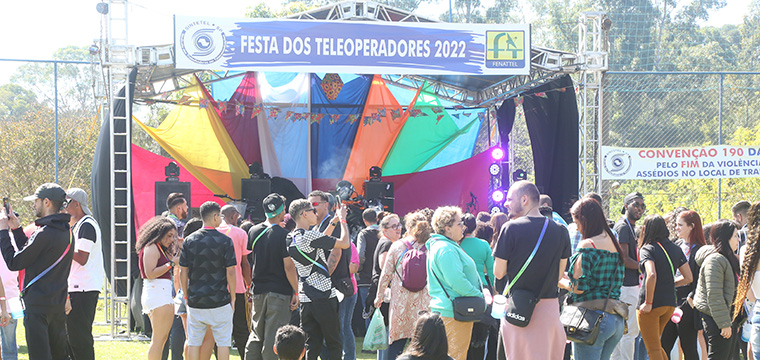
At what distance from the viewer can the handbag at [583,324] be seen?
455 centimetres

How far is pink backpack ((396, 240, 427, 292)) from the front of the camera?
5.29 m

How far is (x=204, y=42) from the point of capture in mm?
9133

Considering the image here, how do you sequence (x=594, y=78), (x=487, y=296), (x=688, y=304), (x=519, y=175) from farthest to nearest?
(x=519, y=175), (x=594, y=78), (x=688, y=304), (x=487, y=296)

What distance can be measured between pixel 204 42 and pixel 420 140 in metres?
5.67

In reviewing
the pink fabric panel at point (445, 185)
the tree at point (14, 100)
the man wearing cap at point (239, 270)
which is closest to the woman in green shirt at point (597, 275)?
the man wearing cap at point (239, 270)

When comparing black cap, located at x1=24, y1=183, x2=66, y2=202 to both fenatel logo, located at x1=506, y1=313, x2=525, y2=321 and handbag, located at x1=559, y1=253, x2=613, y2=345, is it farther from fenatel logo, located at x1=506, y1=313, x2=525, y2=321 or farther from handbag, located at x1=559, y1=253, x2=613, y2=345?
handbag, located at x1=559, y1=253, x2=613, y2=345

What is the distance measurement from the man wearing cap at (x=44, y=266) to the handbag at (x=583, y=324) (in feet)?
10.8

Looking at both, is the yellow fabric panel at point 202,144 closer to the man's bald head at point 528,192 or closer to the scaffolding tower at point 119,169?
the scaffolding tower at point 119,169

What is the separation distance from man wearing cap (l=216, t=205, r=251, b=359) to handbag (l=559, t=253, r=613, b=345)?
272cm

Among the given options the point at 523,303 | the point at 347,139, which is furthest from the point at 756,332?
the point at 347,139

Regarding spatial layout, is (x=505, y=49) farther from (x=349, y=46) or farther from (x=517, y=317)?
(x=517, y=317)

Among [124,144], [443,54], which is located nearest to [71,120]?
[124,144]

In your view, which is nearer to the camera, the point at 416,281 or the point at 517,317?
the point at 517,317

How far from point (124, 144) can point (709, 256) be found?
6831 mm
